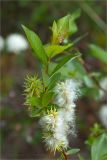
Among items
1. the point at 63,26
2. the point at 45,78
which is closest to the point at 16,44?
the point at 63,26

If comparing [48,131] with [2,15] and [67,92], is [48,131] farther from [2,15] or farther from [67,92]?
[2,15]

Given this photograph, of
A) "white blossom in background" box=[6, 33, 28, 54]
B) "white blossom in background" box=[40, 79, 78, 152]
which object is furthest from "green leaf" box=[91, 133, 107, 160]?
"white blossom in background" box=[6, 33, 28, 54]

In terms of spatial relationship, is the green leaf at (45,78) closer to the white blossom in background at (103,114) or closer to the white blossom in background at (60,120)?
the white blossom in background at (60,120)

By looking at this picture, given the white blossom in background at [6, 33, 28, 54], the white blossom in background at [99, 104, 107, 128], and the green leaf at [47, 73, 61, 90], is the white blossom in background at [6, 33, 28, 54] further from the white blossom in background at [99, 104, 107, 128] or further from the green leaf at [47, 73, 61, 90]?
the green leaf at [47, 73, 61, 90]

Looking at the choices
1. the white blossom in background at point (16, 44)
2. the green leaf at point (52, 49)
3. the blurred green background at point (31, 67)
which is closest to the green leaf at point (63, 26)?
the green leaf at point (52, 49)

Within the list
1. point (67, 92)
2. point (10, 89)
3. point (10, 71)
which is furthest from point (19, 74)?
point (67, 92)

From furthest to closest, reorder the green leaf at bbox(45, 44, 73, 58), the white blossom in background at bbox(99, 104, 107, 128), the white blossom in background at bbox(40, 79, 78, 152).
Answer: the white blossom in background at bbox(99, 104, 107, 128) < the green leaf at bbox(45, 44, 73, 58) < the white blossom in background at bbox(40, 79, 78, 152)
